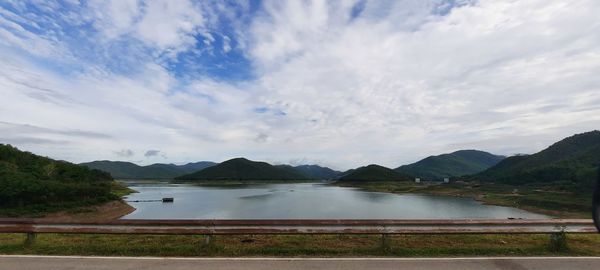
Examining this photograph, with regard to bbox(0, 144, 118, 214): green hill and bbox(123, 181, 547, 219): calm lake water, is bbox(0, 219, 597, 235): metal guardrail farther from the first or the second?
bbox(0, 144, 118, 214): green hill

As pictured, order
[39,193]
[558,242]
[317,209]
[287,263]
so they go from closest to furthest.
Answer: [287,263], [558,242], [39,193], [317,209]

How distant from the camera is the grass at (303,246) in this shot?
1115cm

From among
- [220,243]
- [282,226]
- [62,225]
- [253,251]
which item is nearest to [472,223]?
[282,226]

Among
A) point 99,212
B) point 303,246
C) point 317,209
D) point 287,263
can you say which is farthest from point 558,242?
point 99,212

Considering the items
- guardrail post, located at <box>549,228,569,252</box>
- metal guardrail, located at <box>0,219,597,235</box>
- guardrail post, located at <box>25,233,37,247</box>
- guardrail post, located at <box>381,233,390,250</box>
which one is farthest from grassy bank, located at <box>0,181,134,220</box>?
guardrail post, located at <box>549,228,569,252</box>

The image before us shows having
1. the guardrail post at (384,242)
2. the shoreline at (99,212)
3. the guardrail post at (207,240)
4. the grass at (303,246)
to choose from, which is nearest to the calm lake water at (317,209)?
the shoreline at (99,212)

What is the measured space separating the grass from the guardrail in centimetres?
43

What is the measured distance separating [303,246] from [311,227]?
0.59 m

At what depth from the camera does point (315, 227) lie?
39.9 ft

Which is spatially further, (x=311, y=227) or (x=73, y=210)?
(x=73, y=210)

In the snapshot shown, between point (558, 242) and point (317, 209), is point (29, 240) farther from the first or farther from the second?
point (317, 209)

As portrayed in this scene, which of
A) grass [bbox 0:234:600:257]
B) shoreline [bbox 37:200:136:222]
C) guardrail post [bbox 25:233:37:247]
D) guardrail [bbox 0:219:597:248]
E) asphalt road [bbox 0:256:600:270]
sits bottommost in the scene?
shoreline [bbox 37:200:136:222]

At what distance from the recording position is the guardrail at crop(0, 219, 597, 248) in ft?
38.8

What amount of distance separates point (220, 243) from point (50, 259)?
4.42 meters
